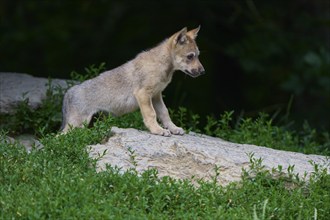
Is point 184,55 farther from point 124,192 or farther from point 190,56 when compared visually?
point 124,192

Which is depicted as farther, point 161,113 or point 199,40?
point 199,40

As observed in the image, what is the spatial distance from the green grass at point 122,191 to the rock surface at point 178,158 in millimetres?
102

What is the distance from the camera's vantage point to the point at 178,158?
8.35m

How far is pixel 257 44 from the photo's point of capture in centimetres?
1416

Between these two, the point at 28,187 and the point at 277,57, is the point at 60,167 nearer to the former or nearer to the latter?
the point at 28,187

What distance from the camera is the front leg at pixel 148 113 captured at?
898cm

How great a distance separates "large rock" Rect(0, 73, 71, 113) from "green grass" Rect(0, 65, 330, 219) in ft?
6.25

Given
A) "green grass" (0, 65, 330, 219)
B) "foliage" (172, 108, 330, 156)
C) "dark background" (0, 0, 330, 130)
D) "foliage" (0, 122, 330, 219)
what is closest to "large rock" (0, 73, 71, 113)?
"foliage" (172, 108, 330, 156)

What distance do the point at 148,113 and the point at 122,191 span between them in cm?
174

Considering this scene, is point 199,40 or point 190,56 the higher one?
point 199,40

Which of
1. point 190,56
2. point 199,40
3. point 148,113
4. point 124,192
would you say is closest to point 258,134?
point 190,56

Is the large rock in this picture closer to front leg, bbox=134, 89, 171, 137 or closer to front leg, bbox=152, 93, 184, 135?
front leg, bbox=152, 93, 184, 135

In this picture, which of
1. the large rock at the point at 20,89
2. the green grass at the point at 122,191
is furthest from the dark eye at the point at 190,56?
the large rock at the point at 20,89

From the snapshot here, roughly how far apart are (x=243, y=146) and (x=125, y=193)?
2.07 m
